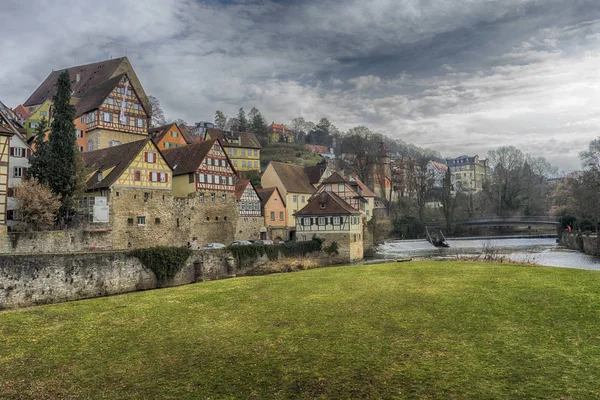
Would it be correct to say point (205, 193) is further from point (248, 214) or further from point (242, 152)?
point (242, 152)

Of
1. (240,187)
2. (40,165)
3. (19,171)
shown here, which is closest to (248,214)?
(240,187)

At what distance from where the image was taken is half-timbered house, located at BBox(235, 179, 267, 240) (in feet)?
145

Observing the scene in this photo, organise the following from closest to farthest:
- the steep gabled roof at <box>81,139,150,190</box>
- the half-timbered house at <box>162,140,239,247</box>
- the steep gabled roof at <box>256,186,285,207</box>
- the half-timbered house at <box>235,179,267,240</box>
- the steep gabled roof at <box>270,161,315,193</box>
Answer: the steep gabled roof at <box>81,139,150,190</box> → the half-timbered house at <box>162,140,239,247</box> → the half-timbered house at <box>235,179,267,240</box> → the steep gabled roof at <box>256,186,285,207</box> → the steep gabled roof at <box>270,161,315,193</box>

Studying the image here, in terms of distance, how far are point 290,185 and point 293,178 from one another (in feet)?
7.32

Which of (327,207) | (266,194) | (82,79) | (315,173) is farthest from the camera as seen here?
(82,79)

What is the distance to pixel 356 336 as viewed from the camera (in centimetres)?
1091

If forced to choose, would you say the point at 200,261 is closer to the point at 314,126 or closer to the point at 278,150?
the point at 278,150

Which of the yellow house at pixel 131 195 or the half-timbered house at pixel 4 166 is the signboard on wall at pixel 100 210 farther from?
the half-timbered house at pixel 4 166

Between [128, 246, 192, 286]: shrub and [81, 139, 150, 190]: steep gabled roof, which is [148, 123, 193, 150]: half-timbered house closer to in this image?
[81, 139, 150, 190]: steep gabled roof

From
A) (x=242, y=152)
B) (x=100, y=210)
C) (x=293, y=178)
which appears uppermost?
(x=242, y=152)

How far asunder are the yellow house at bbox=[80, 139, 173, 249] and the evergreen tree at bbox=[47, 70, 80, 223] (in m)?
2.25

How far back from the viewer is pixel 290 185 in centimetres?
5328

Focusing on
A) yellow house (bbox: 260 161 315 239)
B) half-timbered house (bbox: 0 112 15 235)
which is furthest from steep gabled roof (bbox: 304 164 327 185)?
half-timbered house (bbox: 0 112 15 235)

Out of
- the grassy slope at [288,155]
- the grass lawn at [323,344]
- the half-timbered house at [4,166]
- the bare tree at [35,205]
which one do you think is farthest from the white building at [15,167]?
the grassy slope at [288,155]
